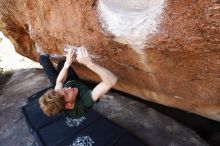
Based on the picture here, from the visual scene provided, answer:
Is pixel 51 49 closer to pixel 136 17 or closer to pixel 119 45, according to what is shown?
pixel 119 45

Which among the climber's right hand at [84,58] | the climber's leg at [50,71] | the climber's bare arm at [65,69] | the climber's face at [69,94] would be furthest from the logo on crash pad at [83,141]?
the climber's right hand at [84,58]

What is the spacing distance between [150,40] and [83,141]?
6.04 feet

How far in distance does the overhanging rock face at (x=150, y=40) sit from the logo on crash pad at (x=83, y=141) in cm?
85

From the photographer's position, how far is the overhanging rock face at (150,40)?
2.70 m

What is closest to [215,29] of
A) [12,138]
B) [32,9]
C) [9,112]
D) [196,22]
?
[196,22]

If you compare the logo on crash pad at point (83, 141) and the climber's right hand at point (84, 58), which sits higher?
the climber's right hand at point (84, 58)

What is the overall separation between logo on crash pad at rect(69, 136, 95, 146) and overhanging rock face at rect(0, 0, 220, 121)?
85 centimetres

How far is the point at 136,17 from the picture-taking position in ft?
9.97

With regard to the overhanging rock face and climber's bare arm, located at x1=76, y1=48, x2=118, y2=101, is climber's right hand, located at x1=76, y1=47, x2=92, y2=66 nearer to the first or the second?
climber's bare arm, located at x1=76, y1=48, x2=118, y2=101

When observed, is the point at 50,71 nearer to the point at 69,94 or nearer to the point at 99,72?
the point at 69,94

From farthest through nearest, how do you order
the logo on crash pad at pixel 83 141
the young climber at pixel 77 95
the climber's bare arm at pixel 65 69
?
the logo on crash pad at pixel 83 141 < the climber's bare arm at pixel 65 69 < the young climber at pixel 77 95

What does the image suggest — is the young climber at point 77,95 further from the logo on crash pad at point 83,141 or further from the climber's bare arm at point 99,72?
the logo on crash pad at point 83,141

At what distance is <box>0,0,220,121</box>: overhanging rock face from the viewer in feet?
8.86

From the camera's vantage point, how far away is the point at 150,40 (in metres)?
3.10
